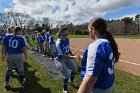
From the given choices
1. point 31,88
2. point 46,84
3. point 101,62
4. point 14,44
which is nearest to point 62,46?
point 14,44

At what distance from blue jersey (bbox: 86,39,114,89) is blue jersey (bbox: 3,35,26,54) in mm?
5507

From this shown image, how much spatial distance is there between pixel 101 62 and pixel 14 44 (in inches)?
229

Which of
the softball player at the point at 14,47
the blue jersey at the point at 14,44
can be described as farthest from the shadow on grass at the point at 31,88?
the blue jersey at the point at 14,44

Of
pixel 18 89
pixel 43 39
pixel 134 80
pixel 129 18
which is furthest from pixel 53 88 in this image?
pixel 129 18

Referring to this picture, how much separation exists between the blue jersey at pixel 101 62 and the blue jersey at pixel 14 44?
5.51m

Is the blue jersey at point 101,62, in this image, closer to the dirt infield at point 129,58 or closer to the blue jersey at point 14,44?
the blue jersey at point 14,44

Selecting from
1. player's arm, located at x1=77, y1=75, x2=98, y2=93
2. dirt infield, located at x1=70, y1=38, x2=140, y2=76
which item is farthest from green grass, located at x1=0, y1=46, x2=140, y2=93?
player's arm, located at x1=77, y1=75, x2=98, y2=93

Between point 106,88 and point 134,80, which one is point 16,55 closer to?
point 134,80

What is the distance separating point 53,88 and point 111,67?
220 inches

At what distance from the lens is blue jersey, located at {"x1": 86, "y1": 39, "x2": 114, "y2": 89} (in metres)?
3.25

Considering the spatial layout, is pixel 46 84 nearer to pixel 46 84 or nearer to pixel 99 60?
pixel 46 84

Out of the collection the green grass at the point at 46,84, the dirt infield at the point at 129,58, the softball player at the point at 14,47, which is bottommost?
the dirt infield at the point at 129,58

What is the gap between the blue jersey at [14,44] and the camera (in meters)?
8.67

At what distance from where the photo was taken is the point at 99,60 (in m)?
3.26
